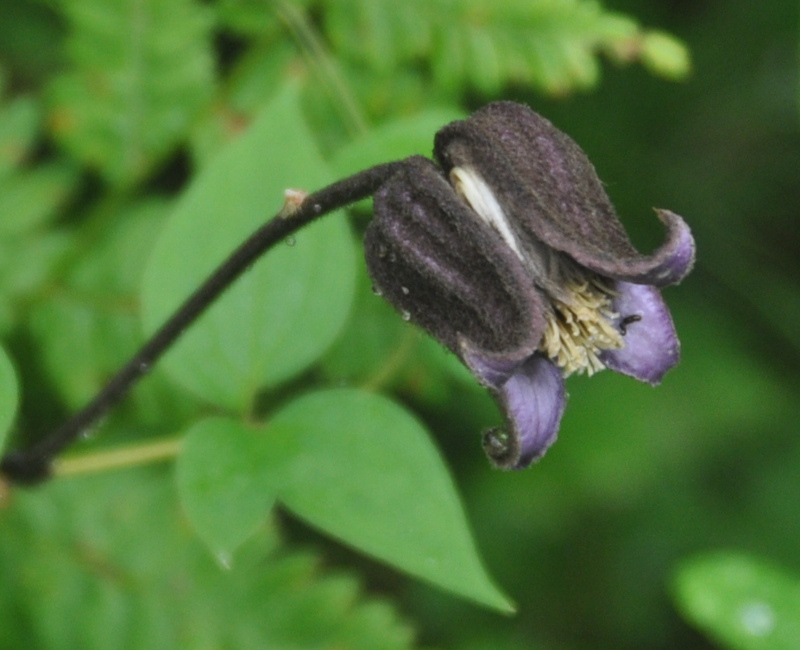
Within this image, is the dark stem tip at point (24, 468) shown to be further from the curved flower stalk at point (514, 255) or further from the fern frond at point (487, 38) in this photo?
the fern frond at point (487, 38)

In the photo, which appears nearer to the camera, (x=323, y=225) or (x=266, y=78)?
(x=323, y=225)

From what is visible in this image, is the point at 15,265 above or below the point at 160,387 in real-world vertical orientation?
above

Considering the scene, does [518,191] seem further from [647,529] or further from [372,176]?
[647,529]

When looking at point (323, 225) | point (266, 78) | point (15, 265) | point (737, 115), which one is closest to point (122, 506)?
point (15, 265)

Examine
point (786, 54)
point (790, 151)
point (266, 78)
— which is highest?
point (266, 78)

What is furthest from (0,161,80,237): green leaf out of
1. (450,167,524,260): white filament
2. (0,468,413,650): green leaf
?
(450,167,524,260): white filament

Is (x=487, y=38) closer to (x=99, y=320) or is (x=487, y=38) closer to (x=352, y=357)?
(x=352, y=357)
